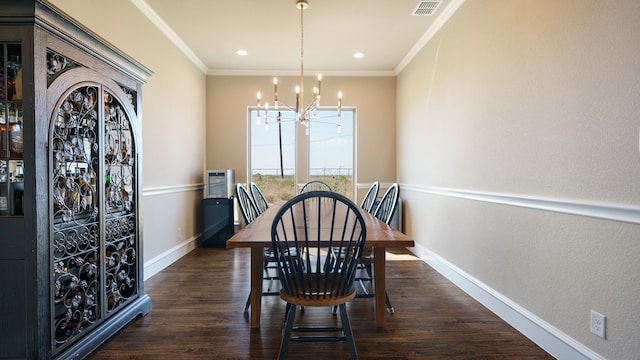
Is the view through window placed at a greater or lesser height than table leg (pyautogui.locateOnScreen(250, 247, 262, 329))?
greater

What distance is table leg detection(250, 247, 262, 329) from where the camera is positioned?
2225 millimetres

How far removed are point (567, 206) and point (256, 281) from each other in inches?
75.1

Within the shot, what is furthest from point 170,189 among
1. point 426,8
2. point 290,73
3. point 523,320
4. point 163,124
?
point 523,320

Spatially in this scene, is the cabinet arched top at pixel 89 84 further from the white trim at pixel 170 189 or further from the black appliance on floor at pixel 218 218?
the black appliance on floor at pixel 218 218

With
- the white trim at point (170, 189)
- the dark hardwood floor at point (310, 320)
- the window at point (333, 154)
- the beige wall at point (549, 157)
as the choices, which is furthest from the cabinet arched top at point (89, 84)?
the window at point (333, 154)

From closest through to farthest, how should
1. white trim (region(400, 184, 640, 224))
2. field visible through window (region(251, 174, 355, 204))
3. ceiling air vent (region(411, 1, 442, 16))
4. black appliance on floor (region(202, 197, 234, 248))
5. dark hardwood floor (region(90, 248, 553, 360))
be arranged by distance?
white trim (region(400, 184, 640, 224)) → dark hardwood floor (region(90, 248, 553, 360)) → ceiling air vent (region(411, 1, 442, 16)) → black appliance on floor (region(202, 197, 234, 248)) → field visible through window (region(251, 174, 355, 204))

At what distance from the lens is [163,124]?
3797mm

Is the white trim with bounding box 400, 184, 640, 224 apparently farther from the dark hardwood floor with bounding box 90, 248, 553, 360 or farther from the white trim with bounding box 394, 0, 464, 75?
the white trim with bounding box 394, 0, 464, 75

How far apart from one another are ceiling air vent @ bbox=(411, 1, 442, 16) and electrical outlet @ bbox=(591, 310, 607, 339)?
2.86 metres

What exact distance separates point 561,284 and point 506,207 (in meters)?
0.67

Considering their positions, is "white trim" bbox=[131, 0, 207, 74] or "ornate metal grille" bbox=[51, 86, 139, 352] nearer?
"ornate metal grille" bbox=[51, 86, 139, 352]

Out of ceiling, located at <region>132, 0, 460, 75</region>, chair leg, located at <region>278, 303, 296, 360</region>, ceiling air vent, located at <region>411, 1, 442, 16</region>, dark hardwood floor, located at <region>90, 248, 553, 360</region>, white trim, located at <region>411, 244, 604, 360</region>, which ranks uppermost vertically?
ceiling, located at <region>132, 0, 460, 75</region>

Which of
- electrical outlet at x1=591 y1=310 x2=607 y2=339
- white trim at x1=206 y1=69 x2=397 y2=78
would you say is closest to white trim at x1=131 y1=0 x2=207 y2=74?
white trim at x1=206 y1=69 x2=397 y2=78

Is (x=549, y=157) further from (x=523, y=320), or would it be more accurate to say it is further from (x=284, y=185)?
(x=284, y=185)
